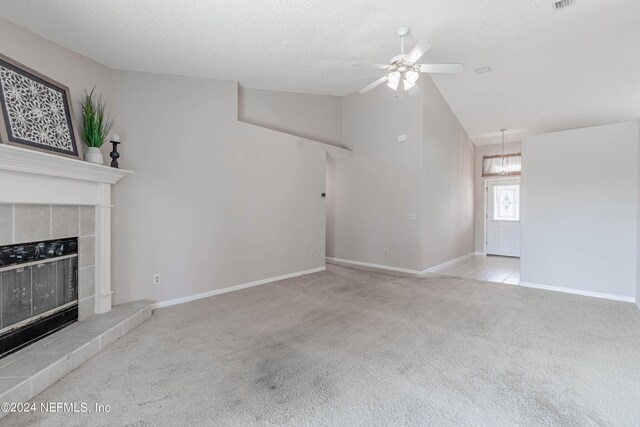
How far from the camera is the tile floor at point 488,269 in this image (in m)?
5.37

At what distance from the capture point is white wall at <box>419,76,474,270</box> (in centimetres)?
563

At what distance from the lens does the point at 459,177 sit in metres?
7.06

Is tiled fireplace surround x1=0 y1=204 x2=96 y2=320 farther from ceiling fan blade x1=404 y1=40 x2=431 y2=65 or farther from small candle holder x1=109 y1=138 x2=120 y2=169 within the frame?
ceiling fan blade x1=404 y1=40 x2=431 y2=65

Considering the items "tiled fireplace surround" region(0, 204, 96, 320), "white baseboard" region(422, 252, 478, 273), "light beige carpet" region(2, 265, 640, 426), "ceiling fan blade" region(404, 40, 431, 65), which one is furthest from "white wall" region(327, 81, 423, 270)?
"tiled fireplace surround" region(0, 204, 96, 320)

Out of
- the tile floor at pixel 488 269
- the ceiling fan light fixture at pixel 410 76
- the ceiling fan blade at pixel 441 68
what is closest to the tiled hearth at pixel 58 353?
the ceiling fan light fixture at pixel 410 76

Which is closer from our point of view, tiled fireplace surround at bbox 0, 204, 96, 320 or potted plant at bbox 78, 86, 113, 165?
tiled fireplace surround at bbox 0, 204, 96, 320

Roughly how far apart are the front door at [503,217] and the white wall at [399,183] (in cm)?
142

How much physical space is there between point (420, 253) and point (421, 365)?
3.44 meters

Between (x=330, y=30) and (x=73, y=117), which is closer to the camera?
(x=73, y=117)

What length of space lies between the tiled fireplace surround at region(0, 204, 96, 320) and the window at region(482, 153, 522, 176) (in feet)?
28.7

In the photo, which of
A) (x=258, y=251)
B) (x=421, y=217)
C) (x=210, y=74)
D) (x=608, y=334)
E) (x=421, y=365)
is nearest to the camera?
(x=421, y=365)

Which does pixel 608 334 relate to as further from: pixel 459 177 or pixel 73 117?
pixel 73 117

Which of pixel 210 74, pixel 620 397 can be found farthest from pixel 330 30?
pixel 620 397

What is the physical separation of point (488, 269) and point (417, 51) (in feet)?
16.5
